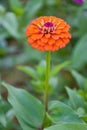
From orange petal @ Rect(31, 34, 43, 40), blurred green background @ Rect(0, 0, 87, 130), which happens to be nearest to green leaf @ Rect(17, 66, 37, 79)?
blurred green background @ Rect(0, 0, 87, 130)

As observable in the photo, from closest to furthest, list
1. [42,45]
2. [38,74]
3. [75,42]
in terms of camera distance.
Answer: [42,45], [38,74], [75,42]

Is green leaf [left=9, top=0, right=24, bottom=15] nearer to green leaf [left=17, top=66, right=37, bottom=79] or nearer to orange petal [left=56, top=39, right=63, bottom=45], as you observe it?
green leaf [left=17, top=66, right=37, bottom=79]

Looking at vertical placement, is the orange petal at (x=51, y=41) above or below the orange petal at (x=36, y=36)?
below

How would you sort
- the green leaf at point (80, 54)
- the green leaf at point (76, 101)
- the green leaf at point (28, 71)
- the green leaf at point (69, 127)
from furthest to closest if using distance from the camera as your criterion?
the green leaf at point (80, 54)
the green leaf at point (28, 71)
the green leaf at point (76, 101)
the green leaf at point (69, 127)

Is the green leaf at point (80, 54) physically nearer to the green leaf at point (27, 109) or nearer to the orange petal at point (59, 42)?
the green leaf at point (27, 109)

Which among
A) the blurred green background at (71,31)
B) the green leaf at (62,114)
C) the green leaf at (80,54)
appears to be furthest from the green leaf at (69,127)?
the green leaf at (80,54)

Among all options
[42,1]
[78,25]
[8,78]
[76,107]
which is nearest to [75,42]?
[78,25]

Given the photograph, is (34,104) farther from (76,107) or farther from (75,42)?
(75,42)
